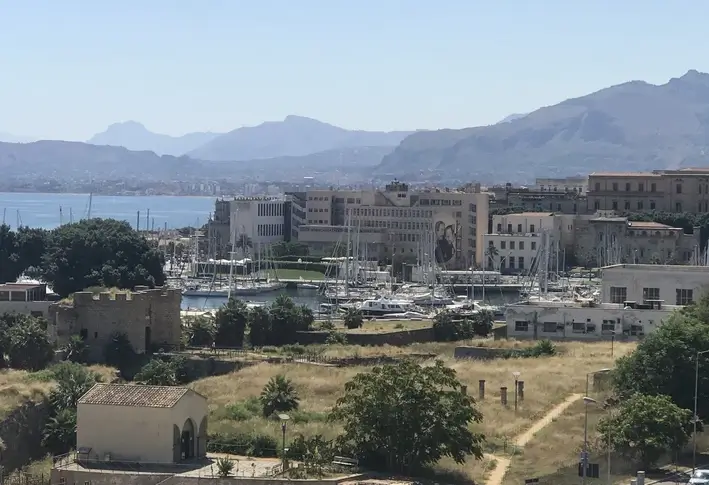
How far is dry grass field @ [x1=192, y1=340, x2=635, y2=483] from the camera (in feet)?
94.4

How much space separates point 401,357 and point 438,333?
28.6 ft

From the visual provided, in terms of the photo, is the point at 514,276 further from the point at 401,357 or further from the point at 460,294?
the point at 401,357

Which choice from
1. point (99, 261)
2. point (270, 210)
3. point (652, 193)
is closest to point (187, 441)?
point (99, 261)

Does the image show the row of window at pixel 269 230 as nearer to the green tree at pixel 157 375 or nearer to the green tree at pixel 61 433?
the green tree at pixel 157 375

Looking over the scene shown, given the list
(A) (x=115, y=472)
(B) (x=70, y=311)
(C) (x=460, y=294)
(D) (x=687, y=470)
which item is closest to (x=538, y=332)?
(B) (x=70, y=311)

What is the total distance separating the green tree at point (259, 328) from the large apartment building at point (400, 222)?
46592 millimetres

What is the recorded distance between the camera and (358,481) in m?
25.6

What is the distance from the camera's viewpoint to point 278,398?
33125 millimetres

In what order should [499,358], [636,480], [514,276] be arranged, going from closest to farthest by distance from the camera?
1. [636,480]
2. [499,358]
3. [514,276]

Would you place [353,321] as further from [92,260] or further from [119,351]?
[119,351]

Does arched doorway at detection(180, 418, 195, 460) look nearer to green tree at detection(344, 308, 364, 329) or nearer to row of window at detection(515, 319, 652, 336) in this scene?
row of window at detection(515, 319, 652, 336)

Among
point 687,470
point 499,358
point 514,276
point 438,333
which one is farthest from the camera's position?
point 514,276

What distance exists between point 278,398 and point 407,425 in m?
Answer: 6.81

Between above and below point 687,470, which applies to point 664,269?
above
